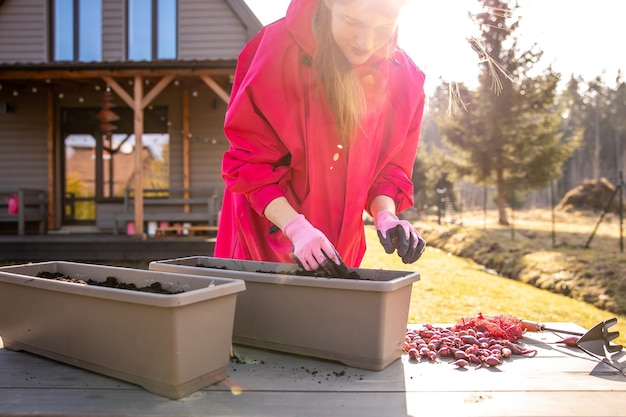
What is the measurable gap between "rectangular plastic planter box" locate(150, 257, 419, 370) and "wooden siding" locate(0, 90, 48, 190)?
10.00m

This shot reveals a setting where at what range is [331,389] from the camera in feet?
3.46

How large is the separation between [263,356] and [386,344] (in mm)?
311

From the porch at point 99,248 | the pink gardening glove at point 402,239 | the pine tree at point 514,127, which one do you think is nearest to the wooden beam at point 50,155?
the porch at point 99,248

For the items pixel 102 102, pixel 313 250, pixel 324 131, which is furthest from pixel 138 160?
pixel 313 250

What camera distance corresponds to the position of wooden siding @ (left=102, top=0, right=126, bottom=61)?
31.8 ft

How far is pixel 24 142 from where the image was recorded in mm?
9961

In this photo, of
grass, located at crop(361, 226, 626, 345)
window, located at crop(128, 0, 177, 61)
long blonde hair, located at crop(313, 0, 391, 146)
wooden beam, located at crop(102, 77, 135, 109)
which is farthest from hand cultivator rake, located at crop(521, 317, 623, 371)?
window, located at crop(128, 0, 177, 61)

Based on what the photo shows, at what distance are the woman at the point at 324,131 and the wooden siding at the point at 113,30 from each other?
9.16 metres

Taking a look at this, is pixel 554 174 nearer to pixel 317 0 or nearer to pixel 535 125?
pixel 535 125

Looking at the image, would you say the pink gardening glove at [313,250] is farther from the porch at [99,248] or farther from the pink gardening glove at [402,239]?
the porch at [99,248]

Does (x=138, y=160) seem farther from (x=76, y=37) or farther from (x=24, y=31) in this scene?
(x=24, y=31)

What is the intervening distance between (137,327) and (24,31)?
1080 centimetres

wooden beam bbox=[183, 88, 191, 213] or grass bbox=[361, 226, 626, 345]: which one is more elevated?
wooden beam bbox=[183, 88, 191, 213]

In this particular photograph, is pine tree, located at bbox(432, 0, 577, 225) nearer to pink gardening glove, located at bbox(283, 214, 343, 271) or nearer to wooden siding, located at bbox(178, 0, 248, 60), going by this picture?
wooden siding, located at bbox(178, 0, 248, 60)
